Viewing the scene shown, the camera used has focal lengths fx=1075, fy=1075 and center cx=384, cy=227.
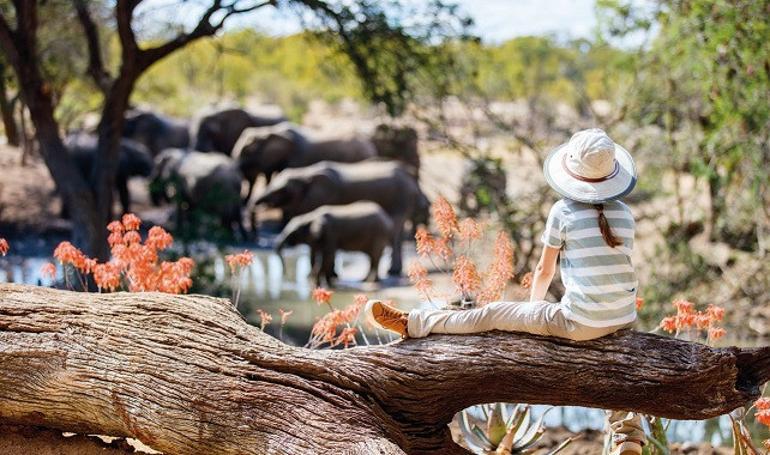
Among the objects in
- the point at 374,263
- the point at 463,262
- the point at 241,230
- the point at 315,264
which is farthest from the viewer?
the point at 241,230

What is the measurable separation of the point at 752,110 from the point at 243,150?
11.6 m

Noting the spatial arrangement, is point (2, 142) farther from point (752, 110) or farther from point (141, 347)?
point (141, 347)

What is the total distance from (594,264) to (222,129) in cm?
1891

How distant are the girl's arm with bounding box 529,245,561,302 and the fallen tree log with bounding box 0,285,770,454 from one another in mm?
195

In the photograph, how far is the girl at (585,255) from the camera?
13.8 feet

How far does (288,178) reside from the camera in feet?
54.8

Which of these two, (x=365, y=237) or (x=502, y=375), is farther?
(x=365, y=237)

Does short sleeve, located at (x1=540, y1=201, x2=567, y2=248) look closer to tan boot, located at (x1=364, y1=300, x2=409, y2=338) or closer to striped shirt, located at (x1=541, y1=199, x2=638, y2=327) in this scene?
striped shirt, located at (x1=541, y1=199, x2=638, y2=327)

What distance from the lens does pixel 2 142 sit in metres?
22.4

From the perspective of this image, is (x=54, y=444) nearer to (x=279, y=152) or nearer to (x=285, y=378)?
(x=285, y=378)

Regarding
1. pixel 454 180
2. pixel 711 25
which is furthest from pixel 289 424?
pixel 454 180

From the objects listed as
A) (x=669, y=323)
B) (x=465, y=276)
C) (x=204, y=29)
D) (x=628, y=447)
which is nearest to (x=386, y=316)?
(x=465, y=276)

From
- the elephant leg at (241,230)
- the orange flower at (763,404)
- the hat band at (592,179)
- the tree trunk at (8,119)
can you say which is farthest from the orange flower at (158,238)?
the tree trunk at (8,119)

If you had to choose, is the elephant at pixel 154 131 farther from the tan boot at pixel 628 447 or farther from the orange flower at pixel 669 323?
the tan boot at pixel 628 447
